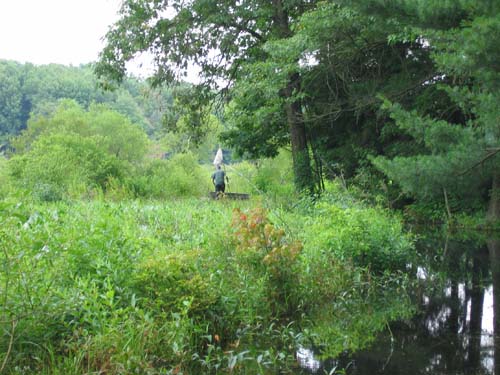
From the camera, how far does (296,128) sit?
19469mm

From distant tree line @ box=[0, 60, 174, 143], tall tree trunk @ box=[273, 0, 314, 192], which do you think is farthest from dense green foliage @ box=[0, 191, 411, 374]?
distant tree line @ box=[0, 60, 174, 143]

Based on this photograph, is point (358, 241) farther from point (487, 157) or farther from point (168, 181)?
point (168, 181)

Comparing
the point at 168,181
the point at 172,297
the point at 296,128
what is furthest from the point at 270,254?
the point at 168,181

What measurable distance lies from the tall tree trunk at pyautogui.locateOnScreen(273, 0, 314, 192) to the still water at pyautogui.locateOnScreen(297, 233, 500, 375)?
914 cm

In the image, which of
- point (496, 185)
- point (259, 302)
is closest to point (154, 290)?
point (259, 302)

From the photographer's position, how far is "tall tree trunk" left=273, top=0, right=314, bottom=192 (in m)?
18.2

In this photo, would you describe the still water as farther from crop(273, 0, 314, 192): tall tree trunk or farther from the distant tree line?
the distant tree line

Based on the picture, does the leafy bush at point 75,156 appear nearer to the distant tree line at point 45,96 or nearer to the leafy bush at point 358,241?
the leafy bush at point 358,241

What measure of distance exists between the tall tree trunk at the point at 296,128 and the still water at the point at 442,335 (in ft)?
30.0

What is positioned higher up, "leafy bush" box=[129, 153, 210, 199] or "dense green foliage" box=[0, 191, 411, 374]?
"dense green foliage" box=[0, 191, 411, 374]

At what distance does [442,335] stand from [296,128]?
542 inches

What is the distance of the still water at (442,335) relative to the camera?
203 inches

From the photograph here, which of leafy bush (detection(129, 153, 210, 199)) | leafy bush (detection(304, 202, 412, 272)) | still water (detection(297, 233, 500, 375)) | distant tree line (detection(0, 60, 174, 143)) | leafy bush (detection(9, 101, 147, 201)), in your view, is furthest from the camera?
distant tree line (detection(0, 60, 174, 143))

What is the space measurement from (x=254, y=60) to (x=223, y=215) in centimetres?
948
